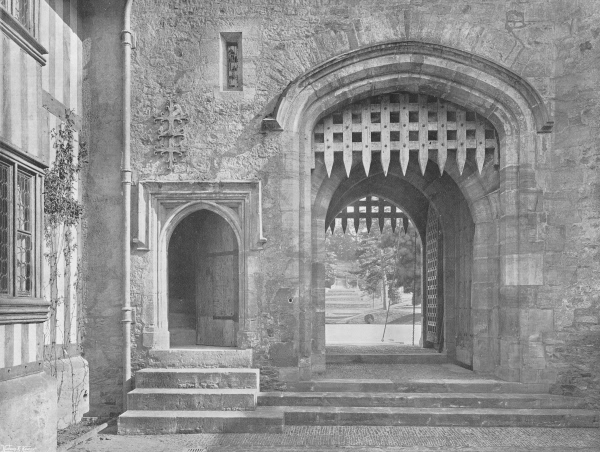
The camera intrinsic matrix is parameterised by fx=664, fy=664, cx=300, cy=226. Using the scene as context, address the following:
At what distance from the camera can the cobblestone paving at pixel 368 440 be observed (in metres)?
Answer: 6.69

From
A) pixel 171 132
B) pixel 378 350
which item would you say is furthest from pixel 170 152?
pixel 378 350

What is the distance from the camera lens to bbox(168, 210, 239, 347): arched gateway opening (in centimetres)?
915

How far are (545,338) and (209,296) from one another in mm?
4519

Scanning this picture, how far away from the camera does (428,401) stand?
7.88 metres

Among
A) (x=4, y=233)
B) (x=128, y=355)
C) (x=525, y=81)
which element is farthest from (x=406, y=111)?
(x=4, y=233)

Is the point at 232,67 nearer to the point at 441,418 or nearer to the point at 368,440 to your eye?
the point at 368,440

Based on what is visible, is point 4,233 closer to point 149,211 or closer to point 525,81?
point 149,211

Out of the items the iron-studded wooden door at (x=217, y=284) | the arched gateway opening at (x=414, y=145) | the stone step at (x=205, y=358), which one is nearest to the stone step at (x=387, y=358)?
the arched gateway opening at (x=414, y=145)

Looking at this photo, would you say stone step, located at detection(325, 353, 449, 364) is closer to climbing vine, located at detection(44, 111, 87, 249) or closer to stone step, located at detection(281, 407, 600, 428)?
stone step, located at detection(281, 407, 600, 428)

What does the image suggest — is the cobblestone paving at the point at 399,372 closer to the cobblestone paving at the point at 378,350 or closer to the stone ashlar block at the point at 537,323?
the stone ashlar block at the point at 537,323

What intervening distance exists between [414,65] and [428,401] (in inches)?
164

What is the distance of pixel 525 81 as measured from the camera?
827 cm

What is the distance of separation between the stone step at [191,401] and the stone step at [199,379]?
0.29 meters

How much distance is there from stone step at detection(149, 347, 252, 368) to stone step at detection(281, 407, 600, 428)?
979 mm
